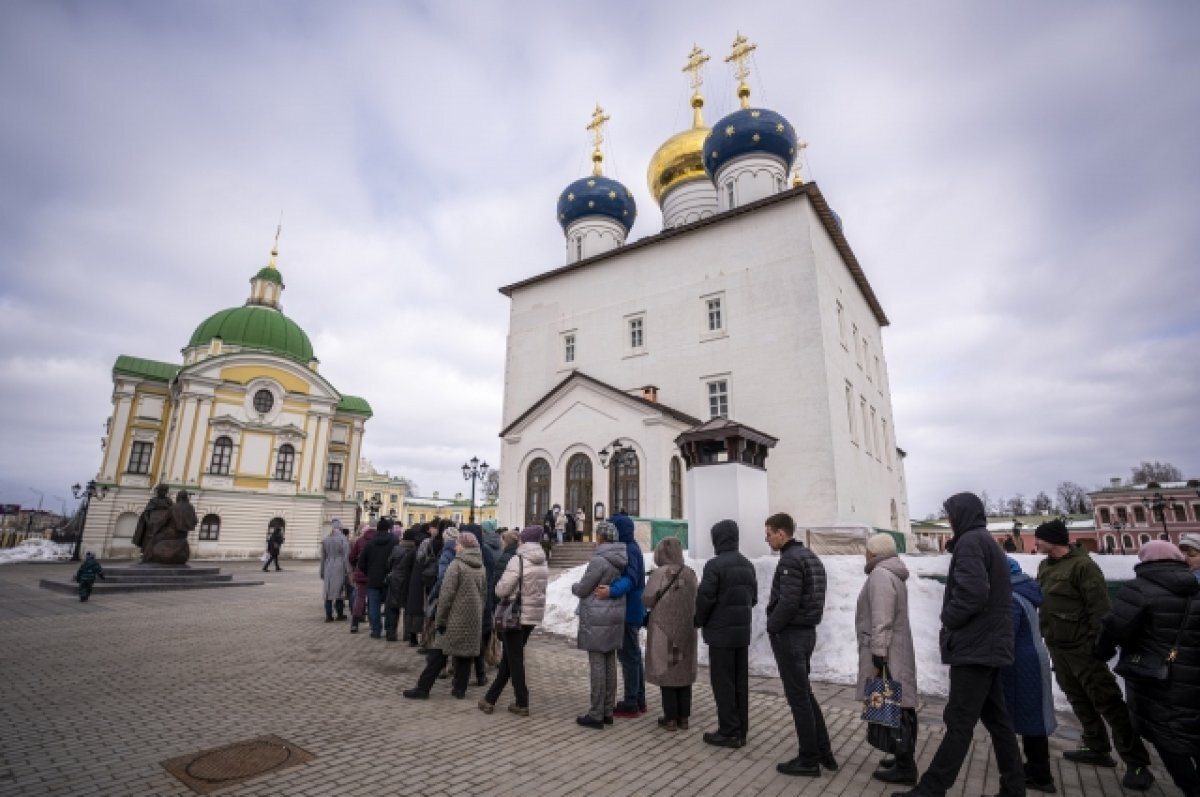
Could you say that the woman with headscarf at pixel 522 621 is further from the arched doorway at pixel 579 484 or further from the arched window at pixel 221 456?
the arched window at pixel 221 456

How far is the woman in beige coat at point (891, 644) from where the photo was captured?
4.17m

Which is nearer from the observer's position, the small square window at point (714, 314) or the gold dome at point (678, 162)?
the small square window at point (714, 314)

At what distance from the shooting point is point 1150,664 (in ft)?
12.2

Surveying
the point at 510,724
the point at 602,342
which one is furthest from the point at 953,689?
the point at 602,342

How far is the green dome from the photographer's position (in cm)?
3791

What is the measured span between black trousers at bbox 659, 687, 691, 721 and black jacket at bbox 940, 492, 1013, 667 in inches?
92.0

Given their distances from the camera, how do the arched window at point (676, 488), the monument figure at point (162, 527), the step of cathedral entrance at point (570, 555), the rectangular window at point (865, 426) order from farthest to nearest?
the rectangular window at point (865, 426)
the arched window at point (676, 488)
the step of cathedral entrance at point (570, 555)
the monument figure at point (162, 527)

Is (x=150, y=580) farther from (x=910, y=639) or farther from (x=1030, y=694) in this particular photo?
(x=1030, y=694)

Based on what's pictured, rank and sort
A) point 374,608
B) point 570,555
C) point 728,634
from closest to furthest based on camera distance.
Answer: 1. point 728,634
2. point 374,608
3. point 570,555

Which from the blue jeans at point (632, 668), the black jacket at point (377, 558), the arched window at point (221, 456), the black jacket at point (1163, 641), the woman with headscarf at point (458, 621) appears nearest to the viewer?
the black jacket at point (1163, 641)

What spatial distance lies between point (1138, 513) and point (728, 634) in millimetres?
76696

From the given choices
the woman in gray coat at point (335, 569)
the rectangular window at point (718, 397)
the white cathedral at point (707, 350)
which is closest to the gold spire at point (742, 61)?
the white cathedral at point (707, 350)

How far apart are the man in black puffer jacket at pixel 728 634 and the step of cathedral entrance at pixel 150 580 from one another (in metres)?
15.1

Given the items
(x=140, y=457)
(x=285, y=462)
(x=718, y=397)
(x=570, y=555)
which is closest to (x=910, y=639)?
(x=570, y=555)
